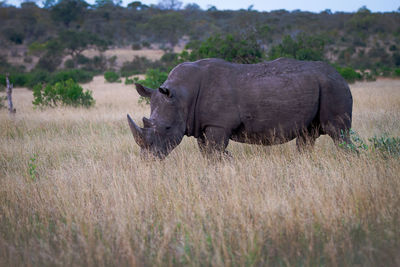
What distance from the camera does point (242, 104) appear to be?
5352 millimetres

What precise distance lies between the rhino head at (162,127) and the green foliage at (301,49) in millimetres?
11260

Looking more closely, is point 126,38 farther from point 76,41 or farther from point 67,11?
point 76,41

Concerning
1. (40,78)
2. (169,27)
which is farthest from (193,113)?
(169,27)

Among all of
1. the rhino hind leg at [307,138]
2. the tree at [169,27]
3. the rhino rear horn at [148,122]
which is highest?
the tree at [169,27]

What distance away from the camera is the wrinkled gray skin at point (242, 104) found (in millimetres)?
5197

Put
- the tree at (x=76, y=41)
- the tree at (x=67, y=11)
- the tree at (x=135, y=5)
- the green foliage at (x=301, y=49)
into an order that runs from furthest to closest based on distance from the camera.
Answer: the tree at (x=135, y=5) → the tree at (x=67, y=11) → the tree at (x=76, y=41) → the green foliage at (x=301, y=49)

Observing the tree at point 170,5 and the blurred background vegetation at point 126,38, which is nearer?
the blurred background vegetation at point 126,38

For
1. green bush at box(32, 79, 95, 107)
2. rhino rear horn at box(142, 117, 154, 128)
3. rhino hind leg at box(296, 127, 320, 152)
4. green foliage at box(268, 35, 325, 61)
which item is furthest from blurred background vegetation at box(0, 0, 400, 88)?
rhino rear horn at box(142, 117, 154, 128)

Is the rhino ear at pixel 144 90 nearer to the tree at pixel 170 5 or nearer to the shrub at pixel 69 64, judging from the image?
the shrub at pixel 69 64

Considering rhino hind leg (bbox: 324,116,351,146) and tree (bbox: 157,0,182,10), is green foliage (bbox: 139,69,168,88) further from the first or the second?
tree (bbox: 157,0,182,10)

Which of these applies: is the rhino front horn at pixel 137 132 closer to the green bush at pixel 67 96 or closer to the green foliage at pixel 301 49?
the green bush at pixel 67 96

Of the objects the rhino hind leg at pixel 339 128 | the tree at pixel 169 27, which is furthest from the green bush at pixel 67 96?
the tree at pixel 169 27

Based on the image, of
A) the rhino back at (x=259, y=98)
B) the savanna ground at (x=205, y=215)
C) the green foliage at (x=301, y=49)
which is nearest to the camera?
the savanna ground at (x=205, y=215)

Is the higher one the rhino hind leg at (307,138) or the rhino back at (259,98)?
the rhino back at (259,98)
